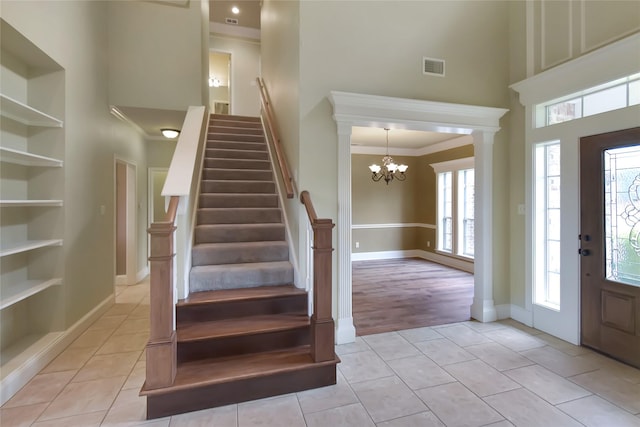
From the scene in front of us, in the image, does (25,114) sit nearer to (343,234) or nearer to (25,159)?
(25,159)

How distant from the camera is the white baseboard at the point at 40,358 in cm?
224

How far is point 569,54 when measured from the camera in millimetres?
3143

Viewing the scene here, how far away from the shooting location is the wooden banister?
78.1 inches

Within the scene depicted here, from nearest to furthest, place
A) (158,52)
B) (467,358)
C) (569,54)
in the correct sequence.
Answer: (467,358)
(569,54)
(158,52)

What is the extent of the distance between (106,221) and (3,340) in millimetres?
1750

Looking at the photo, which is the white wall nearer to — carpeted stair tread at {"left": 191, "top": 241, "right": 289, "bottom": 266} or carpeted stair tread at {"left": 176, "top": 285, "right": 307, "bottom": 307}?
carpeted stair tread at {"left": 191, "top": 241, "right": 289, "bottom": 266}

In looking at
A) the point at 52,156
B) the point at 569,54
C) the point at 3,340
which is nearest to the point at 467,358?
the point at 569,54

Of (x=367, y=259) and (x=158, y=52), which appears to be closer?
(x=158, y=52)

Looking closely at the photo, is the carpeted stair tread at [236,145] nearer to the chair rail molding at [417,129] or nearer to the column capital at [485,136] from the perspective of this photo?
the chair rail molding at [417,129]

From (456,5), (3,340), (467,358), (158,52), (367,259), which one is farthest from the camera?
(367,259)

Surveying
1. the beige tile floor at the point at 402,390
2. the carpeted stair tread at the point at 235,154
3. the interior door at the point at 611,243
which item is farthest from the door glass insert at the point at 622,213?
the carpeted stair tread at the point at 235,154

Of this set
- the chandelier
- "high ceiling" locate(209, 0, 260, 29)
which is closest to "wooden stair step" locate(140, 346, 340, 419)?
the chandelier

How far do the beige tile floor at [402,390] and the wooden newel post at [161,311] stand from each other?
11.5 inches

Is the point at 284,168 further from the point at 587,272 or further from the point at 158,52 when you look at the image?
the point at 587,272
